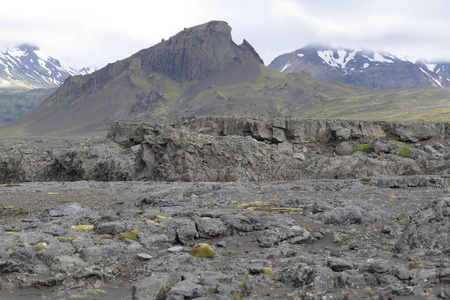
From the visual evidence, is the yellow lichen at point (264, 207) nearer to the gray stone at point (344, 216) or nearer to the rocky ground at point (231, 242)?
the rocky ground at point (231, 242)

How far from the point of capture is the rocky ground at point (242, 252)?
1052 centimetres

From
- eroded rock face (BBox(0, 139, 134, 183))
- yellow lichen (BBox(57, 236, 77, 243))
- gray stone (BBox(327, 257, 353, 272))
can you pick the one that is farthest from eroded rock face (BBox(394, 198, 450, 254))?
eroded rock face (BBox(0, 139, 134, 183))

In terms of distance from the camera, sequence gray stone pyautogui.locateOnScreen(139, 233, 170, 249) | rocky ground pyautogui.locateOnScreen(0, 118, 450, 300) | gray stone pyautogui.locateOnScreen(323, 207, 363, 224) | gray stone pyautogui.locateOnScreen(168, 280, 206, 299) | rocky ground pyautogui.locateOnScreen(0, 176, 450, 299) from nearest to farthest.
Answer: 1. gray stone pyautogui.locateOnScreen(168, 280, 206, 299)
2. rocky ground pyautogui.locateOnScreen(0, 176, 450, 299)
3. rocky ground pyautogui.locateOnScreen(0, 118, 450, 300)
4. gray stone pyautogui.locateOnScreen(139, 233, 170, 249)
5. gray stone pyautogui.locateOnScreen(323, 207, 363, 224)

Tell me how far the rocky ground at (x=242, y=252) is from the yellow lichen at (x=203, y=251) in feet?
0.60

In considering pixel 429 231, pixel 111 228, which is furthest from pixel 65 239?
pixel 429 231

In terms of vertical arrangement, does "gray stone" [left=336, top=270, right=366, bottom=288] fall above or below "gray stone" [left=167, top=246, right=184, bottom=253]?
above

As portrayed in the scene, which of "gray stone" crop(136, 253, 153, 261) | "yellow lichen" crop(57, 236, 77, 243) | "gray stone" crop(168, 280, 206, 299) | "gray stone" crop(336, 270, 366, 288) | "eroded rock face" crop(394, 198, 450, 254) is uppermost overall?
"eroded rock face" crop(394, 198, 450, 254)

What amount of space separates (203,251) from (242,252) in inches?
62.4

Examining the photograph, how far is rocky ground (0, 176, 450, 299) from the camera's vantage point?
10516 millimetres

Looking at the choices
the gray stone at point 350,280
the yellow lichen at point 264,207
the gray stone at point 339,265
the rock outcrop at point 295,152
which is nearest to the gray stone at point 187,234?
the yellow lichen at point 264,207

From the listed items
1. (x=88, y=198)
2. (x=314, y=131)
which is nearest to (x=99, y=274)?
(x=88, y=198)

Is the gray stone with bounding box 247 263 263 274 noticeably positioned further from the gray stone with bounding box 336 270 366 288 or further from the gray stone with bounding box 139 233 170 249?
the gray stone with bounding box 139 233 170 249

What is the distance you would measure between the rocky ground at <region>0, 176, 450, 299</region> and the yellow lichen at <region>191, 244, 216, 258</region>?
184 mm

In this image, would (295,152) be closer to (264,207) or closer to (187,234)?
(264,207)
